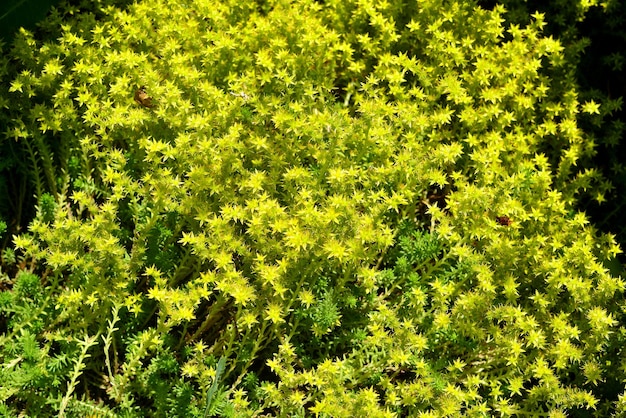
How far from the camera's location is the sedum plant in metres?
2.87

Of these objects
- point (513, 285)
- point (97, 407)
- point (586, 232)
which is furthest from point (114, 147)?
point (586, 232)

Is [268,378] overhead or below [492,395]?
below

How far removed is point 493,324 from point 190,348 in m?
1.36

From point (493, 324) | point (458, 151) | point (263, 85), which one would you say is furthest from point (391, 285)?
point (263, 85)

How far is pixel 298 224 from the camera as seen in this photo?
9.62 feet

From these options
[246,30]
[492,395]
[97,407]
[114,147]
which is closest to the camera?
[97,407]

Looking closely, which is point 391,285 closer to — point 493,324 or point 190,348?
point 493,324

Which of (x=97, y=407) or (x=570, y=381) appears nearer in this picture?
(x=97, y=407)

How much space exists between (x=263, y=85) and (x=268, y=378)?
1406mm

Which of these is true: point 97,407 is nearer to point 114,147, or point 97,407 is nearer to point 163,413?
point 163,413

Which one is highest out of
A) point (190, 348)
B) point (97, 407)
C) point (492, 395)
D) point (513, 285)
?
point (513, 285)

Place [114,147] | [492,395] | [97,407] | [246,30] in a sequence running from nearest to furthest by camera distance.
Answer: [97,407] < [492,395] < [114,147] < [246,30]

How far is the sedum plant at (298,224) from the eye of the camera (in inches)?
113

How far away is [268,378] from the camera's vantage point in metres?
3.23
